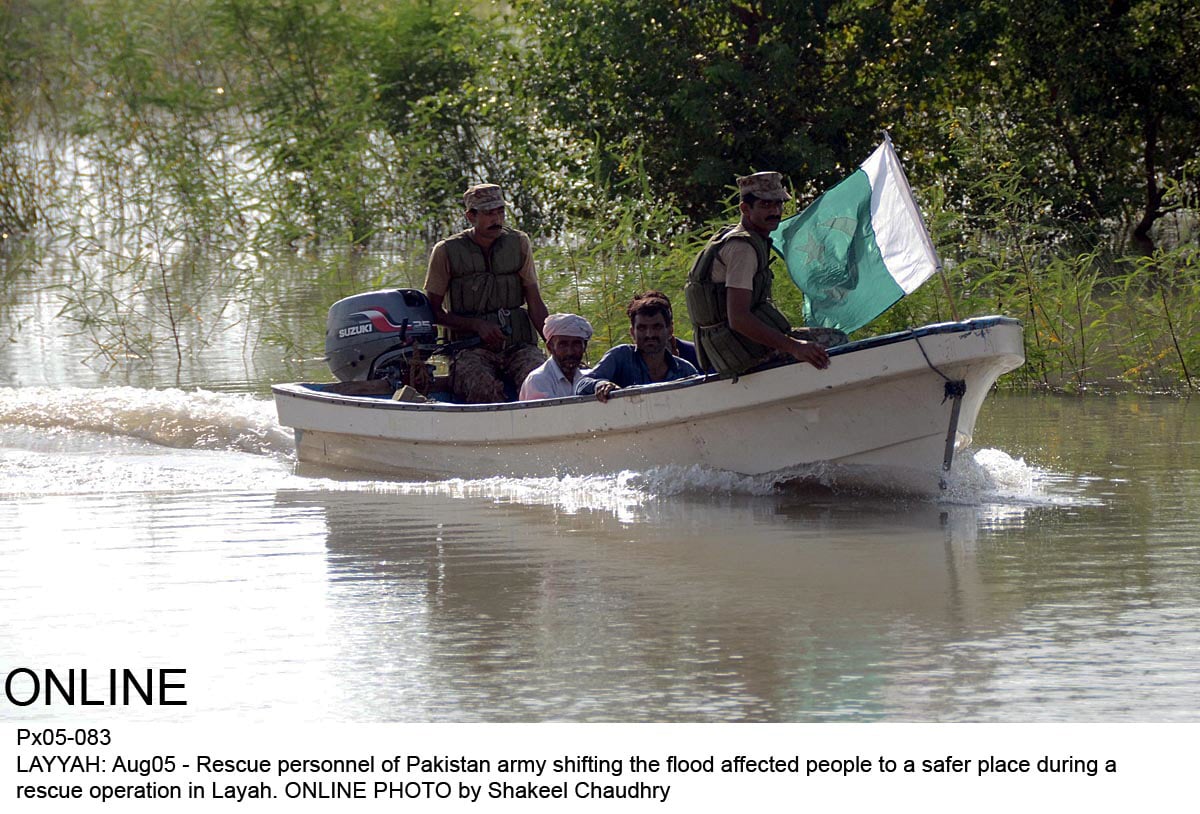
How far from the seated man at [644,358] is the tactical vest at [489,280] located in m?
1.14

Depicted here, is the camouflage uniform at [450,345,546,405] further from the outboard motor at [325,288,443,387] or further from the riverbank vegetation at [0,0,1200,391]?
the riverbank vegetation at [0,0,1200,391]

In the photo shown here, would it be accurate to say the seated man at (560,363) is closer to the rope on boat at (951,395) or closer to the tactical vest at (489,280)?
the tactical vest at (489,280)

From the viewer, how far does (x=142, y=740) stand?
5062mm

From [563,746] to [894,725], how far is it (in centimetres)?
92

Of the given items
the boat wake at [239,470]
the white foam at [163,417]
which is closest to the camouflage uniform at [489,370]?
the boat wake at [239,470]

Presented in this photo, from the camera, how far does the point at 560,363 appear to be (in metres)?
9.39

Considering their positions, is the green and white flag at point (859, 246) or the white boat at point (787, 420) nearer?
the white boat at point (787, 420)

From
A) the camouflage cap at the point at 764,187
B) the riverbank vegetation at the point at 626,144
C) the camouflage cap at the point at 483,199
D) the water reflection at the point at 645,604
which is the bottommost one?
the water reflection at the point at 645,604

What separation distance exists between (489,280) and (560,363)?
0.94 metres

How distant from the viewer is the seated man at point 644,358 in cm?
897

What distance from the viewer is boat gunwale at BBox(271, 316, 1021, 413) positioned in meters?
8.13

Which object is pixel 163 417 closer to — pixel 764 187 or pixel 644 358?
pixel 644 358

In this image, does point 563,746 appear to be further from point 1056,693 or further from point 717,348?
point 717,348

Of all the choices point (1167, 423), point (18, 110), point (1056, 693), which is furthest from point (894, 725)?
point (18, 110)
